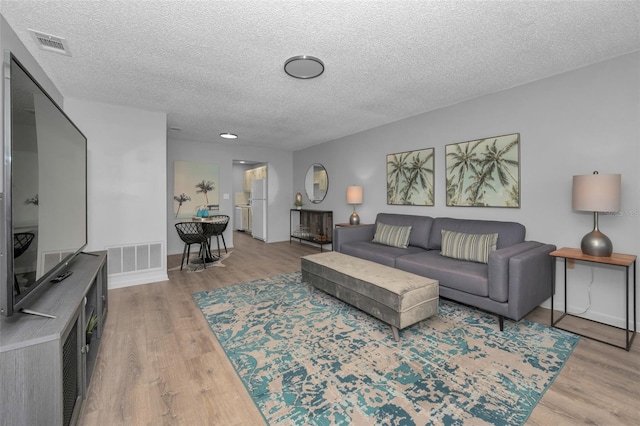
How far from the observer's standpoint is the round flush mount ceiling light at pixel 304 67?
7.70 ft

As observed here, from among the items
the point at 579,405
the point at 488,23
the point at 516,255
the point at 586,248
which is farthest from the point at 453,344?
the point at 488,23

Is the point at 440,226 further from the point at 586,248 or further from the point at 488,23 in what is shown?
the point at 488,23

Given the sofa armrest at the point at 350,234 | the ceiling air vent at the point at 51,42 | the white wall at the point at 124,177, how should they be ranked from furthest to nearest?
1. the sofa armrest at the point at 350,234
2. the white wall at the point at 124,177
3. the ceiling air vent at the point at 51,42

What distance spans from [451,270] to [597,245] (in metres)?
1.14

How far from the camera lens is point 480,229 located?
3162mm

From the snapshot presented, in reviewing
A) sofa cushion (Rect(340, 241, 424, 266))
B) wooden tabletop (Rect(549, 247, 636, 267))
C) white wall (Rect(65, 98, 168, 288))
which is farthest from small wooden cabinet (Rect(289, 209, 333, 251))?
wooden tabletop (Rect(549, 247, 636, 267))

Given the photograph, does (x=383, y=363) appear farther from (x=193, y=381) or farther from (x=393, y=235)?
(x=393, y=235)

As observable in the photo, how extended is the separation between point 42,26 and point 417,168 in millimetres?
4090

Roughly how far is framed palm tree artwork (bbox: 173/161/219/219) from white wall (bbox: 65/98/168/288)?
179cm

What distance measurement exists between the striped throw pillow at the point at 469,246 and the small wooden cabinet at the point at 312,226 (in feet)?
9.11

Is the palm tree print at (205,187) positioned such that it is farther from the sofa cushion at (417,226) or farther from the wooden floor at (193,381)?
the sofa cushion at (417,226)

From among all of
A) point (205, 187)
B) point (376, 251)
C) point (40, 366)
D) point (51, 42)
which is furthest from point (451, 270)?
point (205, 187)

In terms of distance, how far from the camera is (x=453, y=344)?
2.18m

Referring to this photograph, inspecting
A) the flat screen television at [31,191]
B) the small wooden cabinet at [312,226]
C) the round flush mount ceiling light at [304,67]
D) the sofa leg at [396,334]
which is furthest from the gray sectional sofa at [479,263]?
the flat screen television at [31,191]
